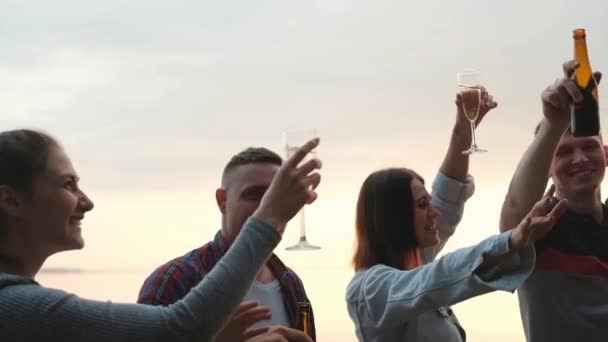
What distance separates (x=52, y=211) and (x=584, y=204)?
1848mm

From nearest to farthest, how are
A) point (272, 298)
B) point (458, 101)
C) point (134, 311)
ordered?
point (134, 311) < point (272, 298) < point (458, 101)

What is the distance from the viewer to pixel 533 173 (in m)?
2.51

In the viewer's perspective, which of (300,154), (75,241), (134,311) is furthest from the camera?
(75,241)

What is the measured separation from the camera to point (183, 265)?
2.63 meters

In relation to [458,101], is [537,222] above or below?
below

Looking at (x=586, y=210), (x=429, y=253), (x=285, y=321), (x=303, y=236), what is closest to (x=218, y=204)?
(x=303, y=236)

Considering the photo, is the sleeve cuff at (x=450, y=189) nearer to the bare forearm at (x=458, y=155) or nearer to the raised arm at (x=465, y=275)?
the bare forearm at (x=458, y=155)

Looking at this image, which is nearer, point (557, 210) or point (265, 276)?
point (557, 210)

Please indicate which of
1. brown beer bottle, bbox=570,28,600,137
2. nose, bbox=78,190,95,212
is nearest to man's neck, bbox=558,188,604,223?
brown beer bottle, bbox=570,28,600,137

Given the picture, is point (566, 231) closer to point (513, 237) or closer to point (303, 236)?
point (513, 237)

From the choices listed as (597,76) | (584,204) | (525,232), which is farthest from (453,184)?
(525,232)

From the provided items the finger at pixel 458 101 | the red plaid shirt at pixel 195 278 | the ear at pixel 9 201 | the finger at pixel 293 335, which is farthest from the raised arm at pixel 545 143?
the ear at pixel 9 201

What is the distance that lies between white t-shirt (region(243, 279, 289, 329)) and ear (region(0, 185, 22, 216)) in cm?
104

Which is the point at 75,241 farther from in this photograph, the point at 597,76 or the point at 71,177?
the point at 597,76
